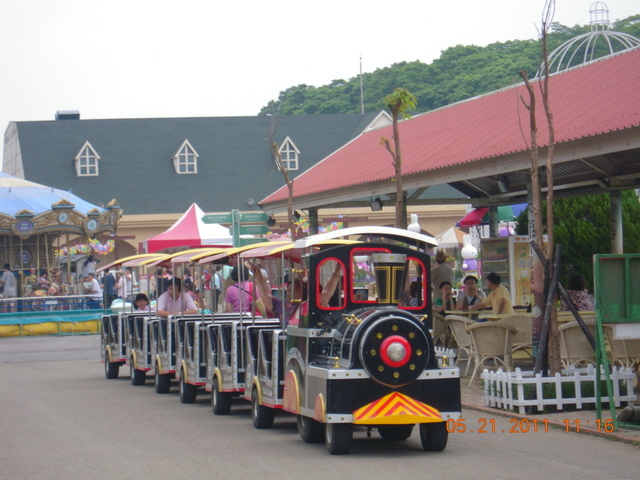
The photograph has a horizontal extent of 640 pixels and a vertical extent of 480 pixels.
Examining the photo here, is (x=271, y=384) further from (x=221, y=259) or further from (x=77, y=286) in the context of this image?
(x=77, y=286)

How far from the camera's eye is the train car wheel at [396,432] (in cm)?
1078

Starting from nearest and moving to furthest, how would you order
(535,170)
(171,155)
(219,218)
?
(535,170) → (219,218) → (171,155)

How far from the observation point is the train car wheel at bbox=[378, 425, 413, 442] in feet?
35.4

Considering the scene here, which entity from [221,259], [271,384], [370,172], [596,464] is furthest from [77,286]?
[596,464]

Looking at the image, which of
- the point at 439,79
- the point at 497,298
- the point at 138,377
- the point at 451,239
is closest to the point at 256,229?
the point at 138,377

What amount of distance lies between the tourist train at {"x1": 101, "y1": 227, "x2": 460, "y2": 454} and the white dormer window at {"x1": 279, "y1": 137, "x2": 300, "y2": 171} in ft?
163

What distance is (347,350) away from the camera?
32.5 ft

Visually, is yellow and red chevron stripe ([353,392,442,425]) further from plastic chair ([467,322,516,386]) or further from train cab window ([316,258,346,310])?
plastic chair ([467,322,516,386])

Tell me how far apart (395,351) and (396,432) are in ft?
4.90

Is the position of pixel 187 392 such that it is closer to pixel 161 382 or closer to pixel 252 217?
pixel 161 382

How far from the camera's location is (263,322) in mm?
13352

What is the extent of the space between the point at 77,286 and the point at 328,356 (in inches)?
1176

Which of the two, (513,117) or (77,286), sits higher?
(513,117)

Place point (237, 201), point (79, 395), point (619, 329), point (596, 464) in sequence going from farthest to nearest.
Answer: point (237, 201), point (79, 395), point (619, 329), point (596, 464)
